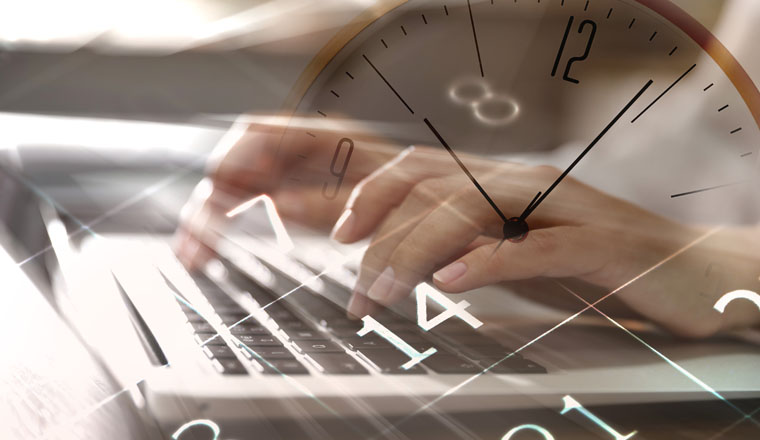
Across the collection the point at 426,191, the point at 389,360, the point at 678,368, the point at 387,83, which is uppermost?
the point at 387,83

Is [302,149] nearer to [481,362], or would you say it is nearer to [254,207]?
[254,207]

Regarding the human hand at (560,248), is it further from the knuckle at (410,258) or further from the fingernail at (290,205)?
the fingernail at (290,205)

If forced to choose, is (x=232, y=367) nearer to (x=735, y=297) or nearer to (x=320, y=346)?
(x=320, y=346)

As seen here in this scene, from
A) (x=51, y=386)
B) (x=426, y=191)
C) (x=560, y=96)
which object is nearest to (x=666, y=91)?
(x=560, y=96)

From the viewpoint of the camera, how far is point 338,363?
0.42m

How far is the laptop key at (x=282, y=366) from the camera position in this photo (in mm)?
410

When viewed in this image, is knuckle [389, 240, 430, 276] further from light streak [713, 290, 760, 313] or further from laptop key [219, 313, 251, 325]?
light streak [713, 290, 760, 313]

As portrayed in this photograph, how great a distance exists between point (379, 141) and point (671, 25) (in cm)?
25

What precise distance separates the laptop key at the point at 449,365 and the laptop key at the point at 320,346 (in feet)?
0.23

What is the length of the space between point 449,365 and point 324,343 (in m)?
0.10

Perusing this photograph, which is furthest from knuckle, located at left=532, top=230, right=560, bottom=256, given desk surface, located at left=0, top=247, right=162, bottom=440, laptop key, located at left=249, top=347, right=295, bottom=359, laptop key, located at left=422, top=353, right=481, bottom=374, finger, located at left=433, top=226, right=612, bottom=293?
desk surface, located at left=0, top=247, right=162, bottom=440

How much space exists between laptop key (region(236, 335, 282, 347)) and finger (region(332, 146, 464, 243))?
0.11m

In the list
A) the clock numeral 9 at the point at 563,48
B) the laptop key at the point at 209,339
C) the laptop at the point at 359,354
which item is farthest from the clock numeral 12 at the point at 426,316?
the clock numeral 9 at the point at 563,48

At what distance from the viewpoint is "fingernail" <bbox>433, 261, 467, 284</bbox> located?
1.40ft
